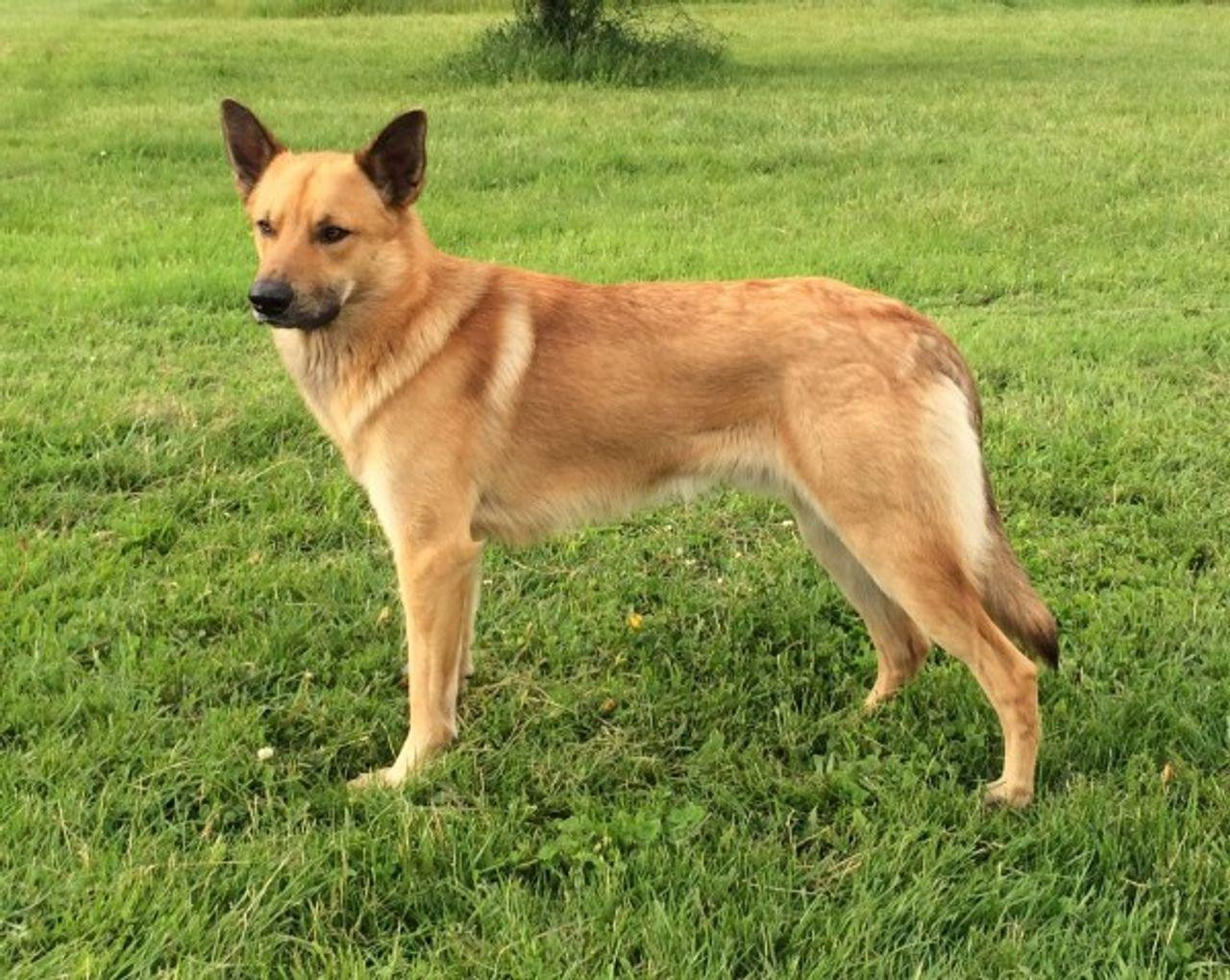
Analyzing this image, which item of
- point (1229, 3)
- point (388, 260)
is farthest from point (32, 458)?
point (1229, 3)

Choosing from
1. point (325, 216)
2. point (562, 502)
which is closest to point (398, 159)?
point (325, 216)

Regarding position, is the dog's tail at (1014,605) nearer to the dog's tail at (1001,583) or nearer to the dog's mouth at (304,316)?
the dog's tail at (1001,583)

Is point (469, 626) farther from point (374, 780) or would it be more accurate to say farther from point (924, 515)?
point (924, 515)

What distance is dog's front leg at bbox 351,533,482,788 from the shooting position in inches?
126

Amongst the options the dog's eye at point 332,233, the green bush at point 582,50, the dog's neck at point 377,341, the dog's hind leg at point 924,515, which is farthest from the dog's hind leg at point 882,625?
the green bush at point 582,50

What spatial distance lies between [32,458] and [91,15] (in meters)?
23.3

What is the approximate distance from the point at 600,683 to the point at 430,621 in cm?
62

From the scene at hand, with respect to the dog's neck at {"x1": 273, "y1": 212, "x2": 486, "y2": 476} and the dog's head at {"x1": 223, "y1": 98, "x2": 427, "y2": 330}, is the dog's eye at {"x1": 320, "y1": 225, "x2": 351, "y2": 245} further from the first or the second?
the dog's neck at {"x1": 273, "y1": 212, "x2": 486, "y2": 476}

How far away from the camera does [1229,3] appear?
26656mm

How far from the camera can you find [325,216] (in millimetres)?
3217

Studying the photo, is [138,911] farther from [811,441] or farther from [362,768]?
[811,441]

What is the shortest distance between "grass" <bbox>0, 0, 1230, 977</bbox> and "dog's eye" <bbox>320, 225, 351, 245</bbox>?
1.25 metres

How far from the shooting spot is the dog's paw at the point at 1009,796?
296 cm

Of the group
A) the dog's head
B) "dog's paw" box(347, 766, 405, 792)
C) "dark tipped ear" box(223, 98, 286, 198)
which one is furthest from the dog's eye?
"dog's paw" box(347, 766, 405, 792)
